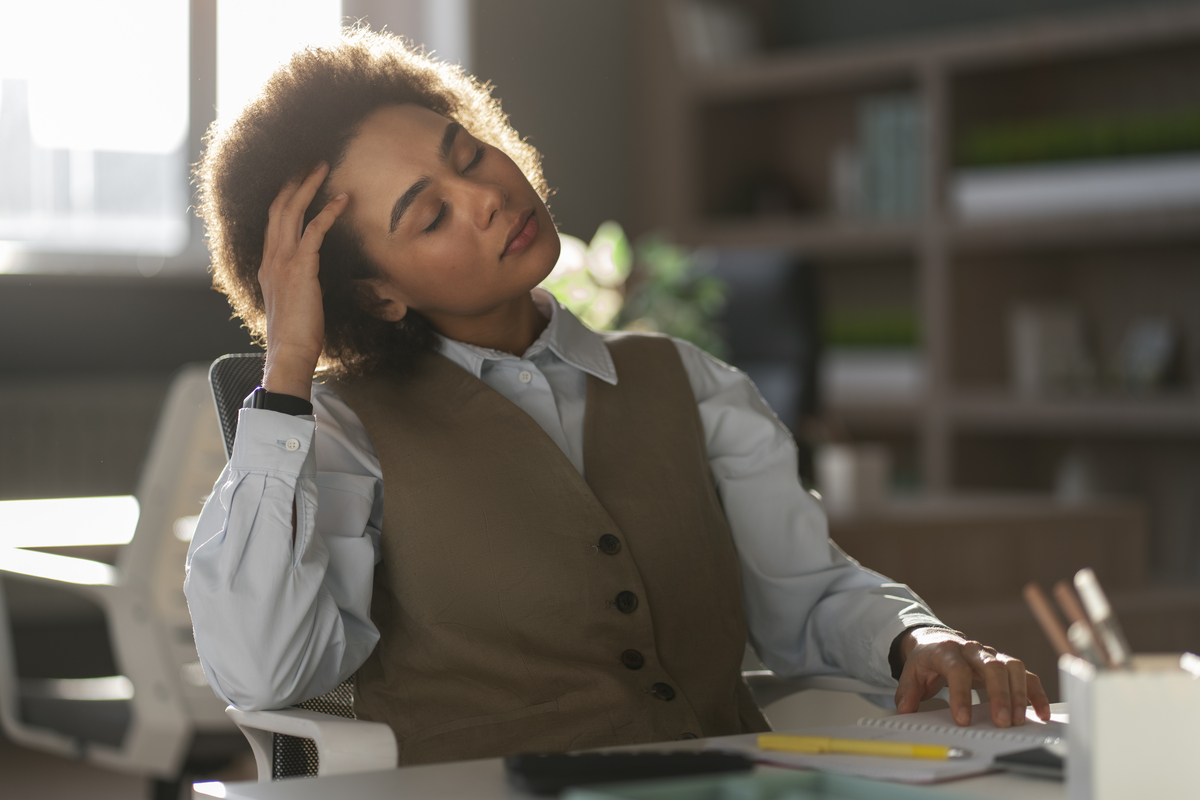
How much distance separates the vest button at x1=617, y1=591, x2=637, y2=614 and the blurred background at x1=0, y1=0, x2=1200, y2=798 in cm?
163

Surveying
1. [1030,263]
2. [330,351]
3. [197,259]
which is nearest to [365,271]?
[330,351]

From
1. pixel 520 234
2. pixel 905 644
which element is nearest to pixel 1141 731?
pixel 905 644

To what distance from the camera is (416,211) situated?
4.20 ft

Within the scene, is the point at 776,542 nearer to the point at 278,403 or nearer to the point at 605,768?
the point at 278,403

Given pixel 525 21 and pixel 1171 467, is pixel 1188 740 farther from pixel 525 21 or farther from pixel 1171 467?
pixel 525 21

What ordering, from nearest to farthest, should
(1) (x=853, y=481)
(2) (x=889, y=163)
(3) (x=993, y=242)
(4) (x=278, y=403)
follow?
(4) (x=278, y=403) < (1) (x=853, y=481) < (3) (x=993, y=242) < (2) (x=889, y=163)

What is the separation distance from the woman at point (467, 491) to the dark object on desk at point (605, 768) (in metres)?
0.32

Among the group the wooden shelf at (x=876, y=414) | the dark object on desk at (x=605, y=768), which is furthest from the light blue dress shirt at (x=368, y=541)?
the wooden shelf at (x=876, y=414)

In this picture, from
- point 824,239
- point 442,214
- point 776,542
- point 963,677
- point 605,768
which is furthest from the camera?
point 824,239

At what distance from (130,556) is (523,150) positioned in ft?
3.09

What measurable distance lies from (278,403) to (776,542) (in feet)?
1.69

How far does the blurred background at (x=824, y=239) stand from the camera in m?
3.33

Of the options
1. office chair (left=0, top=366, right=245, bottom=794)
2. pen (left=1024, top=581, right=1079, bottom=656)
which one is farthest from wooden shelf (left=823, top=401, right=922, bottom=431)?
pen (left=1024, top=581, right=1079, bottom=656)

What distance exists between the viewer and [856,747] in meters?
0.85
